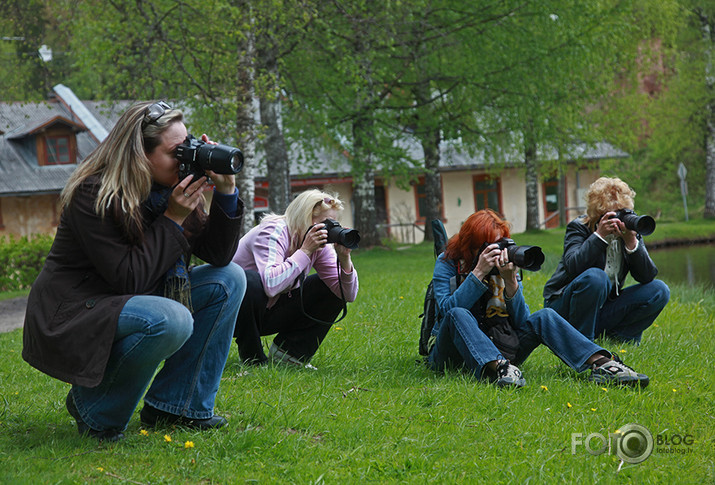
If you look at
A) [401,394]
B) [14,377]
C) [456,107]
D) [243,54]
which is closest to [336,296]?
[401,394]

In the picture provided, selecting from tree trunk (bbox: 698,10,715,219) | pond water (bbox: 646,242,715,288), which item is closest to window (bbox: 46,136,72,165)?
pond water (bbox: 646,242,715,288)

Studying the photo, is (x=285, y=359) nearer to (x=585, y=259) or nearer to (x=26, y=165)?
(x=585, y=259)

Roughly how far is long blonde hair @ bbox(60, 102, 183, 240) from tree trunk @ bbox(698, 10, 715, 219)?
27052 millimetres

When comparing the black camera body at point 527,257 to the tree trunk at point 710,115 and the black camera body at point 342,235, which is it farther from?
the tree trunk at point 710,115

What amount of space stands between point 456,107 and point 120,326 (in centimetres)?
1480

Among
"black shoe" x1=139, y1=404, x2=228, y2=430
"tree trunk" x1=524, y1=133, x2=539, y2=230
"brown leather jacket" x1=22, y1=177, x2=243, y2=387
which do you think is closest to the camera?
"brown leather jacket" x1=22, y1=177, x2=243, y2=387

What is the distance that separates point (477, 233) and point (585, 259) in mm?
1091

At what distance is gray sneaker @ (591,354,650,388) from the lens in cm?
400

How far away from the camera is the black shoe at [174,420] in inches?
125

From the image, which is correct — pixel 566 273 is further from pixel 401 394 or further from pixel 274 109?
pixel 274 109

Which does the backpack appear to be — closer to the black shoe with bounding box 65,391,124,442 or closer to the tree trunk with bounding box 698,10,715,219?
the black shoe with bounding box 65,391,124,442

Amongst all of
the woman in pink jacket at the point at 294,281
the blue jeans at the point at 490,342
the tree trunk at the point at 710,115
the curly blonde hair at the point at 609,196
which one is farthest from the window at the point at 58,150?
the blue jeans at the point at 490,342

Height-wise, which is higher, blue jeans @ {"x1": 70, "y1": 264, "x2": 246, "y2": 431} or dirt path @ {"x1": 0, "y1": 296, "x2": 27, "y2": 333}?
blue jeans @ {"x1": 70, "y1": 264, "x2": 246, "y2": 431}

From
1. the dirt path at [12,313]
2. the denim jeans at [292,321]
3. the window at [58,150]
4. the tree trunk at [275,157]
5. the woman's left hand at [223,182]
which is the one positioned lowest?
the dirt path at [12,313]
